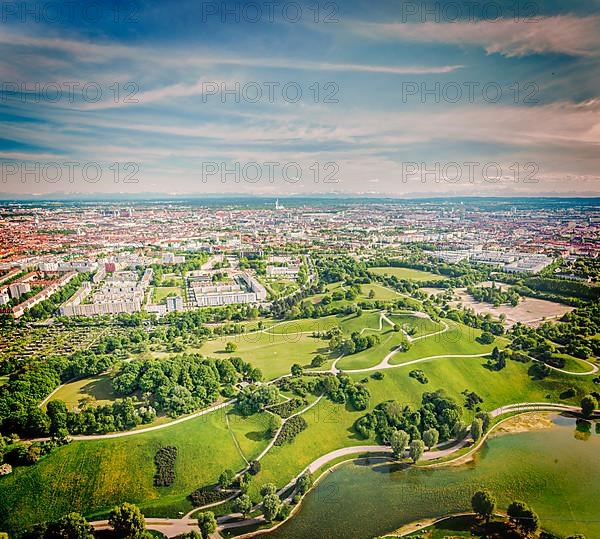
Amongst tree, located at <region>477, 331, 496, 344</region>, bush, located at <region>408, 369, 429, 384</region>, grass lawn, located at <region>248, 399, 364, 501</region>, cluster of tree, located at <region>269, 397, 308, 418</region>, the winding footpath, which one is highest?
tree, located at <region>477, 331, 496, 344</region>

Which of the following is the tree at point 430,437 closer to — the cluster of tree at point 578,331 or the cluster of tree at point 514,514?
the cluster of tree at point 514,514

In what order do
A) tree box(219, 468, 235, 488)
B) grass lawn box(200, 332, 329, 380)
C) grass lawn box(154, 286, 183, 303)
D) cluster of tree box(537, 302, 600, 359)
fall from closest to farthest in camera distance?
1. tree box(219, 468, 235, 488)
2. grass lawn box(200, 332, 329, 380)
3. cluster of tree box(537, 302, 600, 359)
4. grass lawn box(154, 286, 183, 303)

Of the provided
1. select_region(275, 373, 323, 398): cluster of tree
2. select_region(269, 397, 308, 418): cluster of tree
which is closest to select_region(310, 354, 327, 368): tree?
select_region(275, 373, 323, 398): cluster of tree

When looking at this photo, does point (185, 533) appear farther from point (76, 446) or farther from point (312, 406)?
point (312, 406)

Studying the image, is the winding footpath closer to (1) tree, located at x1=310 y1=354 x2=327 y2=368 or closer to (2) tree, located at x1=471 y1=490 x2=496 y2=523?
(2) tree, located at x1=471 y1=490 x2=496 y2=523

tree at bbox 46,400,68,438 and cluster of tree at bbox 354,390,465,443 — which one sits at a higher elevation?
tree at bbox 46,400,68,438

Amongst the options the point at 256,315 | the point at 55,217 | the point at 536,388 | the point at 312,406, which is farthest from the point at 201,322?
the point at 55,217

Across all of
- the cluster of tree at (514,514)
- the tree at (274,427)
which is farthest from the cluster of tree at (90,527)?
the cluster of tree at (514,514)
